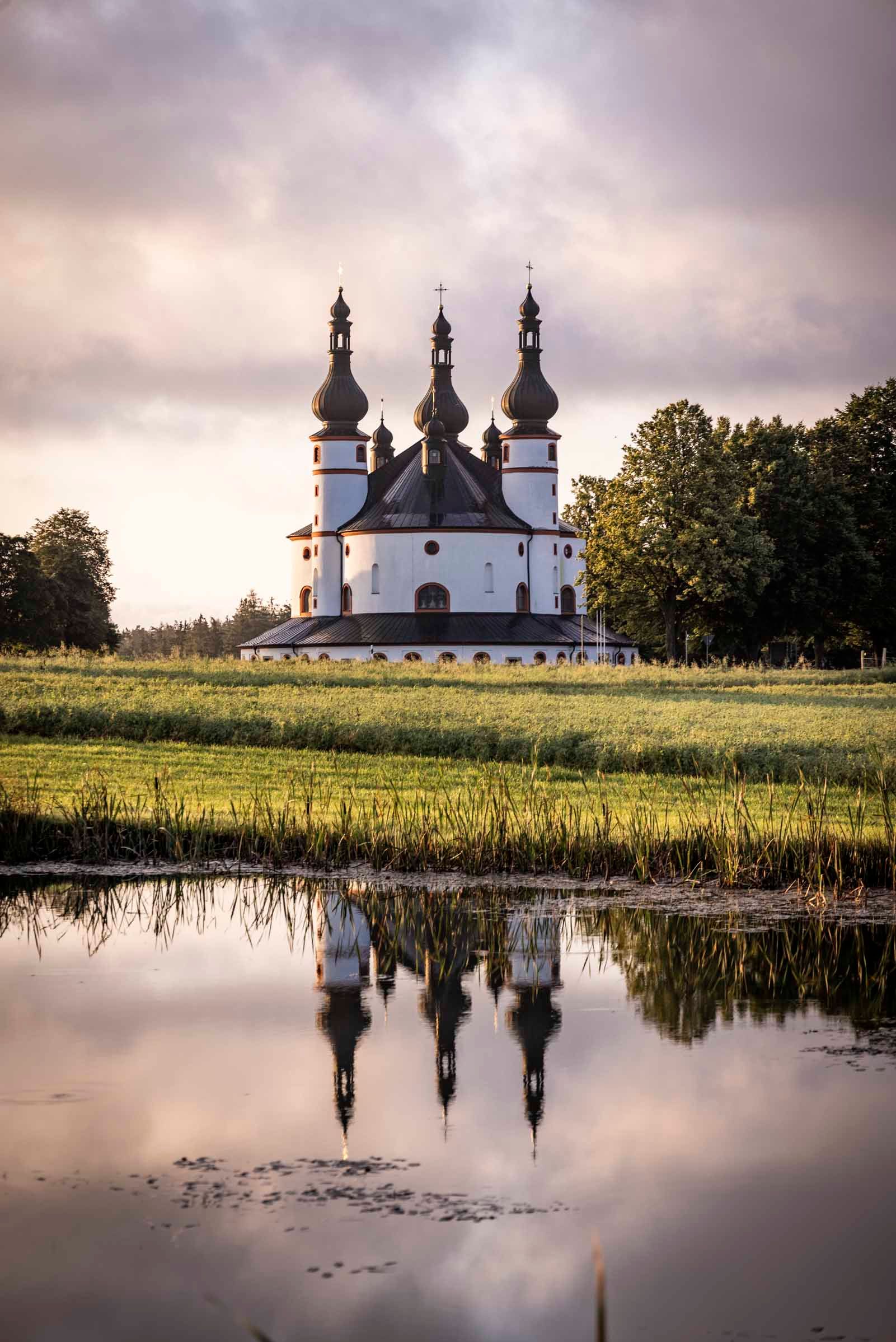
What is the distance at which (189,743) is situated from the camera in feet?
97.8

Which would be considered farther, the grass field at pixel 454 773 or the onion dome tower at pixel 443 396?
the onion dome tower at pixel 443 396

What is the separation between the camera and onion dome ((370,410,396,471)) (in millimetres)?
96375

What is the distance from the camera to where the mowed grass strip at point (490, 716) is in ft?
Result: 82.8

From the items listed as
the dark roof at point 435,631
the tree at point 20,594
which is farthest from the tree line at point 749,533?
the tree at point 20,594

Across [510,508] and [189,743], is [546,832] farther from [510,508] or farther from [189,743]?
[510,508]

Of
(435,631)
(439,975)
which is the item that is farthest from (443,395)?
(439,975)

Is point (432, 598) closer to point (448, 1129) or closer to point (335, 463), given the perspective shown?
point (335, 463)

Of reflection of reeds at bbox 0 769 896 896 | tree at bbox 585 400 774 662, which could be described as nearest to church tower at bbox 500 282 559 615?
tree at bbox 585 400 774 662

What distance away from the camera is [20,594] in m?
79.2

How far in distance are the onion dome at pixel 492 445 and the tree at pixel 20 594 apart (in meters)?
29.4

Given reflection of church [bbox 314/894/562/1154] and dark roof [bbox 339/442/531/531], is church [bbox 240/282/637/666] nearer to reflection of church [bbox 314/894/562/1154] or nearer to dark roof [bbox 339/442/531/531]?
dark roof [bbox 339/442/531/531]

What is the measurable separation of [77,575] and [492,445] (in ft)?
87.3

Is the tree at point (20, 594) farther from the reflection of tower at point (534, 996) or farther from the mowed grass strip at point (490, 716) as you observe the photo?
the reflection of tower at point (534, 996)

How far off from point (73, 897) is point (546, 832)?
15.4 ft
